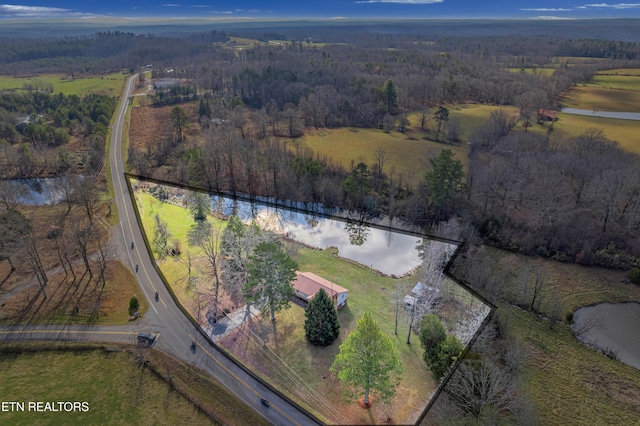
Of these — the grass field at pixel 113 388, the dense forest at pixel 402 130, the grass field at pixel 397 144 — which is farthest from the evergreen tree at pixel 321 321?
the grass field at pixel 397 144

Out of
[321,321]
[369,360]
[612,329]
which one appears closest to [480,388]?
[369,360]

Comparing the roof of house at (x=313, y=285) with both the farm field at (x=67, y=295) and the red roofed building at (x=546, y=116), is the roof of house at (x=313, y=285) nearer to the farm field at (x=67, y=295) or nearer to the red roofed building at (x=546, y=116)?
the farm field at (x=67, y=295)

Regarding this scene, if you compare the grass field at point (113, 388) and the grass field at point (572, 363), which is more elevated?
the grass field at point (113, 388)

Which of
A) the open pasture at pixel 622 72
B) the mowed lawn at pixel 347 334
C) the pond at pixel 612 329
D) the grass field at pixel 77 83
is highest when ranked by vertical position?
the open pasture at pixel 622 72

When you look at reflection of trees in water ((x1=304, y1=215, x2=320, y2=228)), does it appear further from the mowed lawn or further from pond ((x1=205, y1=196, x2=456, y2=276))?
the mowed lawn

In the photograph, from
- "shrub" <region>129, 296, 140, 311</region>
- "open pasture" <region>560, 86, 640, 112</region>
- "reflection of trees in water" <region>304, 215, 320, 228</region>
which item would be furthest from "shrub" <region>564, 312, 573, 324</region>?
"open pasture" <region>560, 86, 640, 112</region>

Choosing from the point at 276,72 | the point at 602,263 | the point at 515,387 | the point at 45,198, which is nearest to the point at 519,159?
the point at 602,263

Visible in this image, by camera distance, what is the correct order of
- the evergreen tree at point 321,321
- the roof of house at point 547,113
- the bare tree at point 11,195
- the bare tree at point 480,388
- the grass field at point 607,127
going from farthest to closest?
the roof of house at point 547,113
the grass field at point 607,127
the bare tree at point 11,195
the evergreen tree at point 321,321
the bare tree at point 480,388
